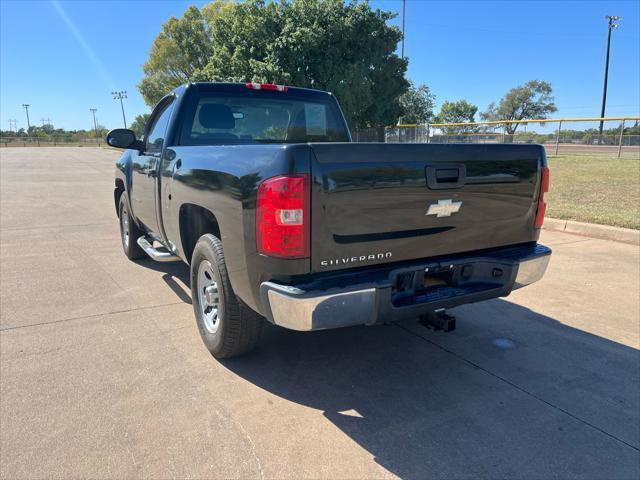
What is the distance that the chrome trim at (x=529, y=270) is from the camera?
3.14m

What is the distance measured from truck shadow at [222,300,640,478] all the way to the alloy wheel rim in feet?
1.19

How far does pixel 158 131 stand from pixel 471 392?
12.7 feet

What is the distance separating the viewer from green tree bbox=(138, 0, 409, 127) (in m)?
21.6

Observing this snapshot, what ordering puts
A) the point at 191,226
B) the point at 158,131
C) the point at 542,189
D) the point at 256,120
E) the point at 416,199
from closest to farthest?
the point at 416,199, the point at 542,189, the point at 191,226, the point at 256,120, the point at 158,131

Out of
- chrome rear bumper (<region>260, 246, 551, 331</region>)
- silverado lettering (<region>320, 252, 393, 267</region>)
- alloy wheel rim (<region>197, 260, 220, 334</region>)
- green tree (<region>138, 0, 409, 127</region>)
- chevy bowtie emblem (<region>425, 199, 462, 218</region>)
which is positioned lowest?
alloy wheel rim (<region>197, 260, 220, 334</region>)

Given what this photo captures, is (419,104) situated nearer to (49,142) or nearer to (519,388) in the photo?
(519,388)

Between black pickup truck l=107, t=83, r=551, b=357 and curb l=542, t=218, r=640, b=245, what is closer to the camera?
black pickup truck l=107, t=83, r=551, b=357

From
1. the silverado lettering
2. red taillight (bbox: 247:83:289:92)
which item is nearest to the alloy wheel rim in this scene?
the silverado lettering

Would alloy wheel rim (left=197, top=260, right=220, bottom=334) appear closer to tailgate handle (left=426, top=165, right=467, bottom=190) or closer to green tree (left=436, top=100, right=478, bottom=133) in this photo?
tailgate handle (left=426, top=165, right=467, bottom=190)

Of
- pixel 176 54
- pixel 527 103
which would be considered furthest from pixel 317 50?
pixel 527 103

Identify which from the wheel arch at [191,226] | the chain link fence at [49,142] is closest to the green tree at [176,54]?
the wheel arch at [191,226]

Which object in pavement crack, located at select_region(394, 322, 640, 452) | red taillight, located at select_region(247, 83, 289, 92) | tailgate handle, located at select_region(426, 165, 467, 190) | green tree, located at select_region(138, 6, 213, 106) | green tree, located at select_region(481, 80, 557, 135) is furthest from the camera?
green tree, located at select_region(481, 80, 557, 135)

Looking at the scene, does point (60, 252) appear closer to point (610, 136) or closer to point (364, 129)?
point (364, 129)

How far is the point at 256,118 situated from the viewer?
436 cm
